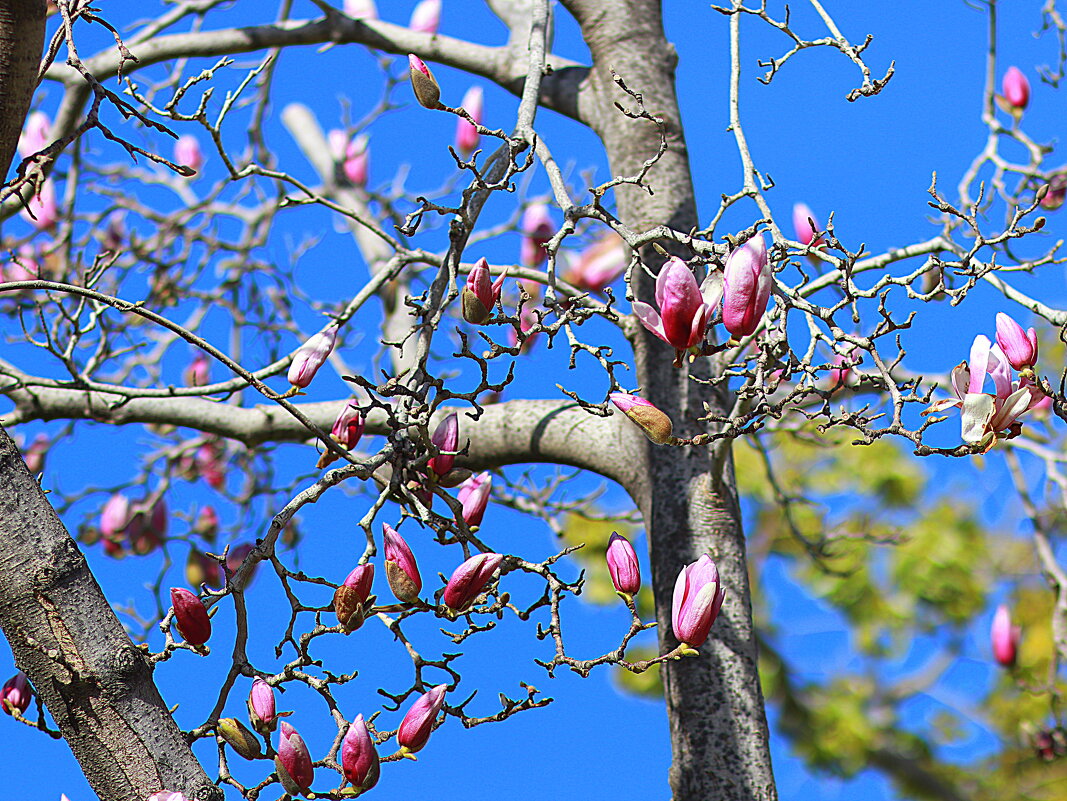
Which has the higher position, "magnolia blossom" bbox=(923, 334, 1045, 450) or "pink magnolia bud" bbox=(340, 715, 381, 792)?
"magnolia blossom" bbox=(923, 334, 1045, 450)

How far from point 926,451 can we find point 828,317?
0.62 feet

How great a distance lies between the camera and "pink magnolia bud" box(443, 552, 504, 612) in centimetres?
110

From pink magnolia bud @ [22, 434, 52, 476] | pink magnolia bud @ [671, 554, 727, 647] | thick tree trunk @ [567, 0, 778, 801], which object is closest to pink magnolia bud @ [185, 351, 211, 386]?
pink magnolia bud @ [22, 434, 52, 476]

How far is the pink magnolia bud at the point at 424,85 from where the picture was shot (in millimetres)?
1244

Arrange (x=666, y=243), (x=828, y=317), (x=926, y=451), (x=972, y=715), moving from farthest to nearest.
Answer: (x=972, y=715)
(x=666, y=243)
(x=828, y=317)
(x=926, y=451)

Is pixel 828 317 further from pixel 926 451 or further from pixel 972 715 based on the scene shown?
pixel 972 715

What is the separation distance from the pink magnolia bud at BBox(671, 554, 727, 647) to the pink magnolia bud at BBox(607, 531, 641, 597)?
2.0 inches

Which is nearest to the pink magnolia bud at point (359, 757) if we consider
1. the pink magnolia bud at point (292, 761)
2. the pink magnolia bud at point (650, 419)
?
the pink magnolia bud at point (292, 761)

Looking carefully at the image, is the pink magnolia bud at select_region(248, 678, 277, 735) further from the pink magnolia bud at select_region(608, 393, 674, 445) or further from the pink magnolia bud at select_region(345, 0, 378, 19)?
the pink magnolia bud at select_region(345, 0, 378, 19)

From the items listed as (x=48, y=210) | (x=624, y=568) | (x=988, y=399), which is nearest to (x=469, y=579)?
(x=624, y=568)

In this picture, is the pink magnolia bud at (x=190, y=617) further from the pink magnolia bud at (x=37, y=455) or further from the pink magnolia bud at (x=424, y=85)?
the pink magnolia bud at (x=37, y=455)

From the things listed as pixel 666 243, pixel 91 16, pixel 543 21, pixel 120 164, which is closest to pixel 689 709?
pixel 666 243

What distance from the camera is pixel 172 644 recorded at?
1.11 meters

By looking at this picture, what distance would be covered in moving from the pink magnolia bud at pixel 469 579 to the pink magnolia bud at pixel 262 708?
8.1 inches
